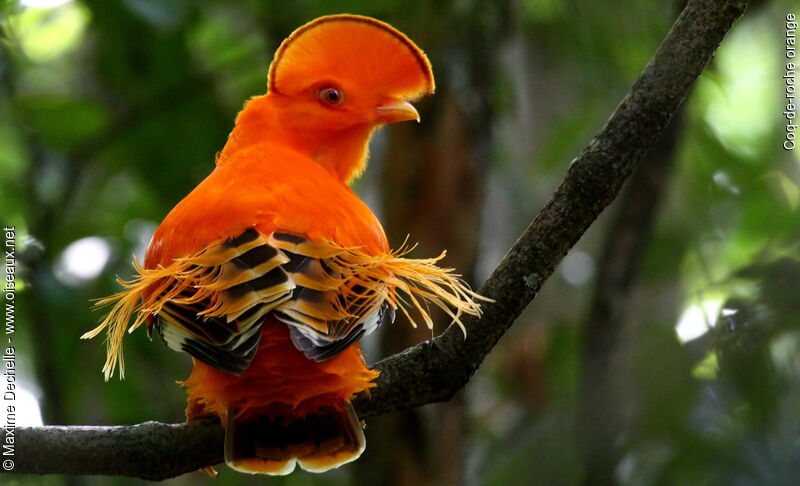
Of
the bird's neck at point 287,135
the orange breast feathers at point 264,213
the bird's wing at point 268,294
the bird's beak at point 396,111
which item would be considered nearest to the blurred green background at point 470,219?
the bird's neck at point 287,135

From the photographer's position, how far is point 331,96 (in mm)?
3045

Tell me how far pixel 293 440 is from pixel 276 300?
390 mm

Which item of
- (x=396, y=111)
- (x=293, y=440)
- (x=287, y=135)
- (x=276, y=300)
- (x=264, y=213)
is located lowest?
(x=293, y=440)

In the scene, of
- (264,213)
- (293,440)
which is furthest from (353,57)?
(293,440)

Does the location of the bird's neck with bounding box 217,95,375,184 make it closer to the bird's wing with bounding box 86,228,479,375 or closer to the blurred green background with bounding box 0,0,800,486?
the bird's wing with bounding box 86,228,479,375

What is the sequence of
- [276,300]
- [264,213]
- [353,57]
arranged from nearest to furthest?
[276,300] < [264,213] < [353,57]

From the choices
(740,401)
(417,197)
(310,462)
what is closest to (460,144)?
Answer: (417,197)

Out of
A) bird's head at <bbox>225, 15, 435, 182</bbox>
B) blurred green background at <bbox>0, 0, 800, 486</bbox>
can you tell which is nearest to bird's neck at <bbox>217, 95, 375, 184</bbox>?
bird's head at <bbox>225, 15, 435, 182</bbox>

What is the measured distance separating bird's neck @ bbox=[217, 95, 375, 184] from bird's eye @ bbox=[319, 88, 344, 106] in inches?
3.9

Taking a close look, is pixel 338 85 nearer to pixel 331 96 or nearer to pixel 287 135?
pixel 331 96

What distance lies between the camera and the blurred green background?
3.55 m

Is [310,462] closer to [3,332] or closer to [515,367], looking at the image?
[3,332]

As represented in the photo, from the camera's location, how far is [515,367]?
611 centimetres

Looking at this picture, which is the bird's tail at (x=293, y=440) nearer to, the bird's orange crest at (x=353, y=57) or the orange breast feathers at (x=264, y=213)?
the orange breast feathers at (x=264, y=213)
